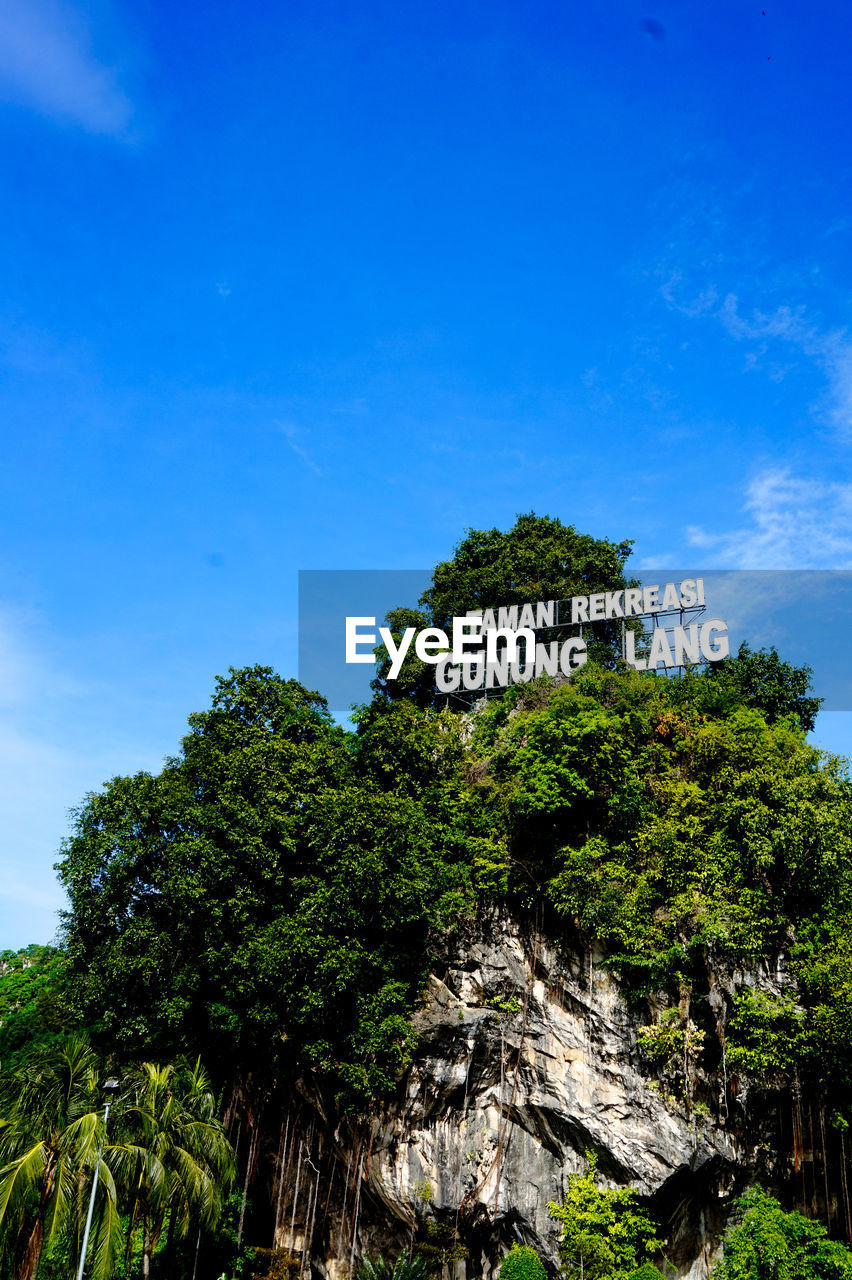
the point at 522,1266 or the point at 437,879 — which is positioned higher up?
the point at 437,879

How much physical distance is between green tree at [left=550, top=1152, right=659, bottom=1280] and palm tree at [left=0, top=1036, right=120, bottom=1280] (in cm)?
1028

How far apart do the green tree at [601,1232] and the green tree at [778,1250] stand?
178 centimetres

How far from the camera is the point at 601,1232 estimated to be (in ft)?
72.1

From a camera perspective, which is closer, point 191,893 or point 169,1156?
point 169,1156

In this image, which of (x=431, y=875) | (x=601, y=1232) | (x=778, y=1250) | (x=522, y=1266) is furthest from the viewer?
(x=431, y=875)

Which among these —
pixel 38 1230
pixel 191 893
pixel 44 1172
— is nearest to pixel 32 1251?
pixel 38 1230

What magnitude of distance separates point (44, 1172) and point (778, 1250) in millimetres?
14215

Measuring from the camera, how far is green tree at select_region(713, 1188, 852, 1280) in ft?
63.3

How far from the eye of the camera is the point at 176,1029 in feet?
82.8

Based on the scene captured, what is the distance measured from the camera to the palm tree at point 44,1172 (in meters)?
16.3

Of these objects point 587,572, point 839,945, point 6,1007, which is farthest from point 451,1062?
point 6,1007

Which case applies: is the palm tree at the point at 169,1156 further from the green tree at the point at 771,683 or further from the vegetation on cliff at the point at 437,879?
the green tree at the point at 771,683

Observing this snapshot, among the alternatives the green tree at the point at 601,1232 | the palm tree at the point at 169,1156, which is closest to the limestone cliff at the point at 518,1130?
the green tree at the point at 601,1232

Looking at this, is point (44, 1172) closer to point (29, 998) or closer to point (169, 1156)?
point (169, 1156)
